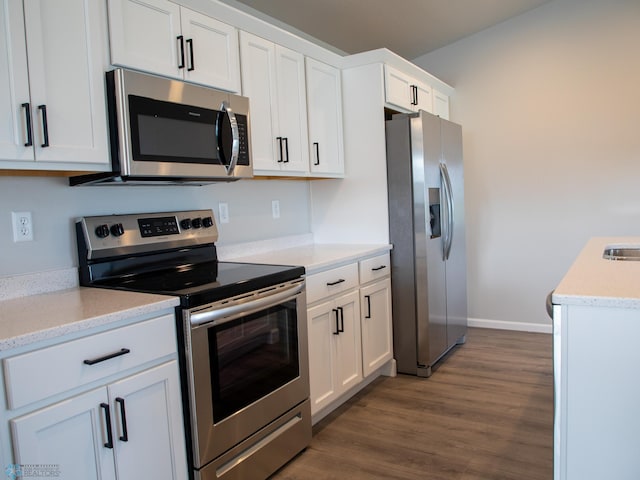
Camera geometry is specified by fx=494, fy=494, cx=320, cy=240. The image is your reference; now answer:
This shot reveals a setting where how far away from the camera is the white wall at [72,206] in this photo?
1.83 metres

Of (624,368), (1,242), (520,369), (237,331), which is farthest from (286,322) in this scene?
(520,369)

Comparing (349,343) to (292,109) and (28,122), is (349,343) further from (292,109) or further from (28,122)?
(28,122)

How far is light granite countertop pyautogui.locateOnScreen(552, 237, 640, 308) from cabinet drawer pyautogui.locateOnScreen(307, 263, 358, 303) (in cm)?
115

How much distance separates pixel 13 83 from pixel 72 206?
0.60 m

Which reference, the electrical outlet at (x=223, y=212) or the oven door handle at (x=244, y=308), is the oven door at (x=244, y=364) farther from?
the electrical outlet at (x=223, y=212)

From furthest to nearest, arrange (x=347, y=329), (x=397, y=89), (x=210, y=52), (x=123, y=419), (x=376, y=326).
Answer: (x=397, y=89), (x=376, y=326), (x=347, y=329), (x=210, y=52), (x=123, y=419)

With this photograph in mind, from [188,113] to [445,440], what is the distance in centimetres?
192

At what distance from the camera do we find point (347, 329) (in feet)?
9.04

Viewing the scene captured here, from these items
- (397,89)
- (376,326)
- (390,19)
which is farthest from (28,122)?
(390,19)

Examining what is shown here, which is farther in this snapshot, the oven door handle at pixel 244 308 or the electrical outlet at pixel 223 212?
the electrical outlet at pixel 223 212

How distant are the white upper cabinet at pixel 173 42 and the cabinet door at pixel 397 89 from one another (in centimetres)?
119

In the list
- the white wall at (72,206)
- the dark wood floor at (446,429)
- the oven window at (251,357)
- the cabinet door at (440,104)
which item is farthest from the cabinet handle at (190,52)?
the cabinet door at (440,104)

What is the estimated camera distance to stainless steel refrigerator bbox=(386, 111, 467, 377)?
3.15 metres

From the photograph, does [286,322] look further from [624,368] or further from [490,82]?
[490,82]
